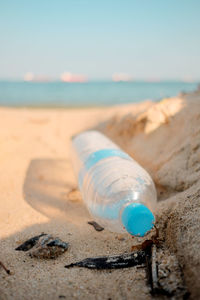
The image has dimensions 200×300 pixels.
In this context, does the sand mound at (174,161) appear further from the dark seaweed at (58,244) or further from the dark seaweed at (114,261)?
the dark seaweed at (58,244)

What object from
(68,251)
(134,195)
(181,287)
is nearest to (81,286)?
(68,251)

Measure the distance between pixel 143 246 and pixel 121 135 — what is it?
10.1 feet

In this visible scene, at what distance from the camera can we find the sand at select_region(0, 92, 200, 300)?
1436mm

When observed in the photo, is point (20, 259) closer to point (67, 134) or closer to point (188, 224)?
point (188, 224)

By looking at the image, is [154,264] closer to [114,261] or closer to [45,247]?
[114,261]

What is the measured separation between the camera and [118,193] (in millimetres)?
1880

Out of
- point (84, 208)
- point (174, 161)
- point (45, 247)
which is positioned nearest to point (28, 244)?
point (45, 247)

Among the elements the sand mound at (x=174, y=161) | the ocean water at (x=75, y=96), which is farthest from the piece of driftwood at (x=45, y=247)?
the ocean water at (x=75, y=96)

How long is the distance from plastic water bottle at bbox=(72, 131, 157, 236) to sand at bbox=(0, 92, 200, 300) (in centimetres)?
15

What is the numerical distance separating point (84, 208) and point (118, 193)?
79cm

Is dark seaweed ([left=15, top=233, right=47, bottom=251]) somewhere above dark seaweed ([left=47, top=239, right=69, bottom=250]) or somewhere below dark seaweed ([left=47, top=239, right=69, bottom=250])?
below

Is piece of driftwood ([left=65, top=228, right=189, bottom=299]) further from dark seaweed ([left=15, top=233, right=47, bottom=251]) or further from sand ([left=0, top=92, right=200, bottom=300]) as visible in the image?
dark seaweed ([left=15, top=233, right=47, bottom=251])

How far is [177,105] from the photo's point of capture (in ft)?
12.4

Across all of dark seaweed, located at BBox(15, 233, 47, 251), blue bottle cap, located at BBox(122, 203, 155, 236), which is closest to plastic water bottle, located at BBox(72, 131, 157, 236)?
blue bottle cap, located at BBox(122, 203, 155, 236)
